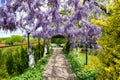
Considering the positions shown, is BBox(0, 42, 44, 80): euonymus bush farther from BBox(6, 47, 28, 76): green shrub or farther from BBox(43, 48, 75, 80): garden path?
BBox(43, 48, 75, 80): garden path

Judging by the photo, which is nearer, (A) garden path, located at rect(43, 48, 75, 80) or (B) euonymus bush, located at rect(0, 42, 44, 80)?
(B) euonymus bush, located at rect(0, 42, 44, 80)

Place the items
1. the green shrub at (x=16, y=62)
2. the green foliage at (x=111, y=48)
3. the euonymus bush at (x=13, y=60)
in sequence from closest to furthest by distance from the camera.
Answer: the green foliage at (x=111, y=48)
the euonymus bush at (x=13, y=60)
the green shrub at (x=16, y=62)

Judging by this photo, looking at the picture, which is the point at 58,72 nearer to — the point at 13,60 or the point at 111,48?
the point at 13,60

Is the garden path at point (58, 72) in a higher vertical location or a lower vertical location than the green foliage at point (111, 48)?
lower

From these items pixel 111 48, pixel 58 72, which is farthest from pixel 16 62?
pixel 111 48

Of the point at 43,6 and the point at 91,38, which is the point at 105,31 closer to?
the point at 43,6

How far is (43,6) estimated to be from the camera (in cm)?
1312

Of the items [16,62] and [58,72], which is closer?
[16,62]

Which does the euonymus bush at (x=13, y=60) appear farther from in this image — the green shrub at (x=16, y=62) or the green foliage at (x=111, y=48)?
the green foliage at (x=111, y=48)

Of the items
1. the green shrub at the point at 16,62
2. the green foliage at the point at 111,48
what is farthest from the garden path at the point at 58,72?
the green foliage at the point at 111,48

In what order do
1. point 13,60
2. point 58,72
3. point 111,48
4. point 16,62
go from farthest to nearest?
point 58,72 → point 16,62 → point 13,60 → point 111,48

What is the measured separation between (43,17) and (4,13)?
2093mm

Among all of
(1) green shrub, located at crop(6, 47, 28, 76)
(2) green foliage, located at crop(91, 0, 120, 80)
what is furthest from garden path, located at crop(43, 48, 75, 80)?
(2) green foliage, located at crop(91, 0, 120, 80)

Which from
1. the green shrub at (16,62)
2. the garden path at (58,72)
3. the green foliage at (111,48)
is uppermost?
the green foliage at (111,48)
